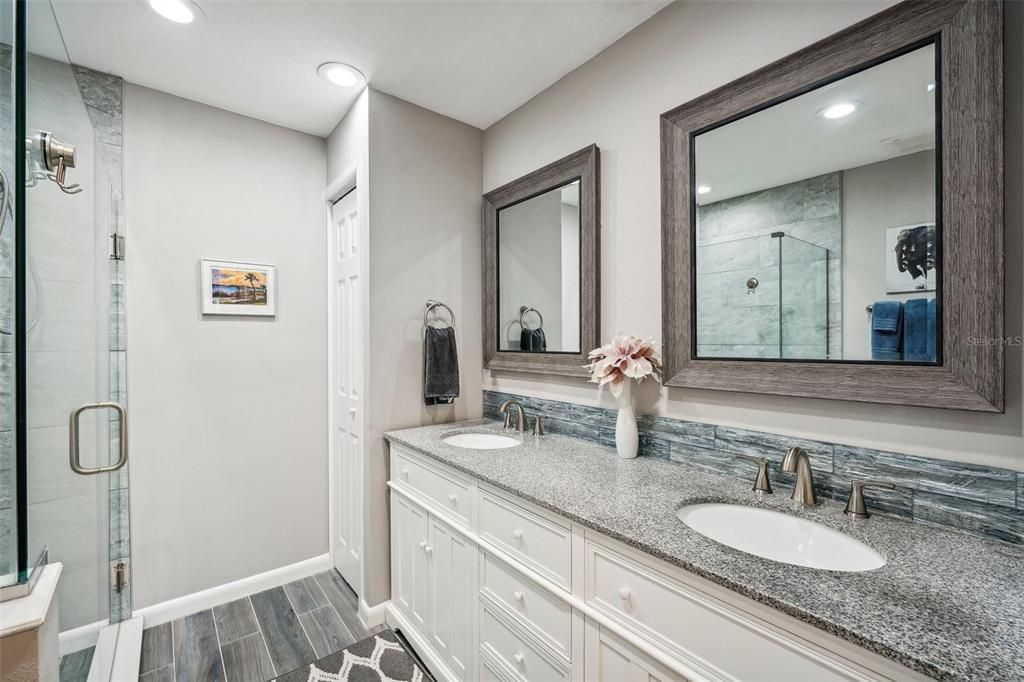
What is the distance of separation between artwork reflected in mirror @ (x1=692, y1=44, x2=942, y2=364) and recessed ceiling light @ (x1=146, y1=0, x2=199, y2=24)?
1.82 meters

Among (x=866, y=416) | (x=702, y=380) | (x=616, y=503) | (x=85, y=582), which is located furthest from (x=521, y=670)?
(x=85, y=582)

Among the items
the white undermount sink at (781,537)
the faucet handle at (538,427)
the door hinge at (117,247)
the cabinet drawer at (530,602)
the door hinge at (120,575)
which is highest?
the door hinge at (117,247)

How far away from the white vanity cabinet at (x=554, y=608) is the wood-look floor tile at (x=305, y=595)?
1.52ft

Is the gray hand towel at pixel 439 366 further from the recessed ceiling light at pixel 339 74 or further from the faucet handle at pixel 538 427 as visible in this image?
the recessed ceiling light at pixel 339 74

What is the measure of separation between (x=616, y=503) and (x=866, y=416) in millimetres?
681

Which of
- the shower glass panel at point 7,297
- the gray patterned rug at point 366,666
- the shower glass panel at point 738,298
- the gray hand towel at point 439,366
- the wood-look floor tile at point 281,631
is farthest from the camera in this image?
the gray hand towel at point 439,366

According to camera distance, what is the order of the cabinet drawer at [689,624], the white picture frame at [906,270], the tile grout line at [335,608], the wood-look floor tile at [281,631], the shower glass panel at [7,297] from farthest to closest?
the tile grout line at [335,608]
the wood-look floor tile at [281,631]
the white picture frame at [906,270]
the shower glass panel at [7,297]
the cabinet drawer at [689,624]

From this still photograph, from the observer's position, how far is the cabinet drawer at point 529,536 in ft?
4.01

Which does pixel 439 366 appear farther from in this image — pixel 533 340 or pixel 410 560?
pixel 410 560

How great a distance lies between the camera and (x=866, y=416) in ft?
3.85

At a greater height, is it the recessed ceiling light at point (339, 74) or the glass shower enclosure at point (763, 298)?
the recessed ceiling light at point (339, 74)

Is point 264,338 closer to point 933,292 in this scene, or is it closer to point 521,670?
point 521,670

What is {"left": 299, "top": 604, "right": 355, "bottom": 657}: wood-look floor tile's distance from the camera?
1.98 metres

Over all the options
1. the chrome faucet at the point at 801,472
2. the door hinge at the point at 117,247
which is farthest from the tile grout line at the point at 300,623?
the chrome faucet at the point at 801,472
